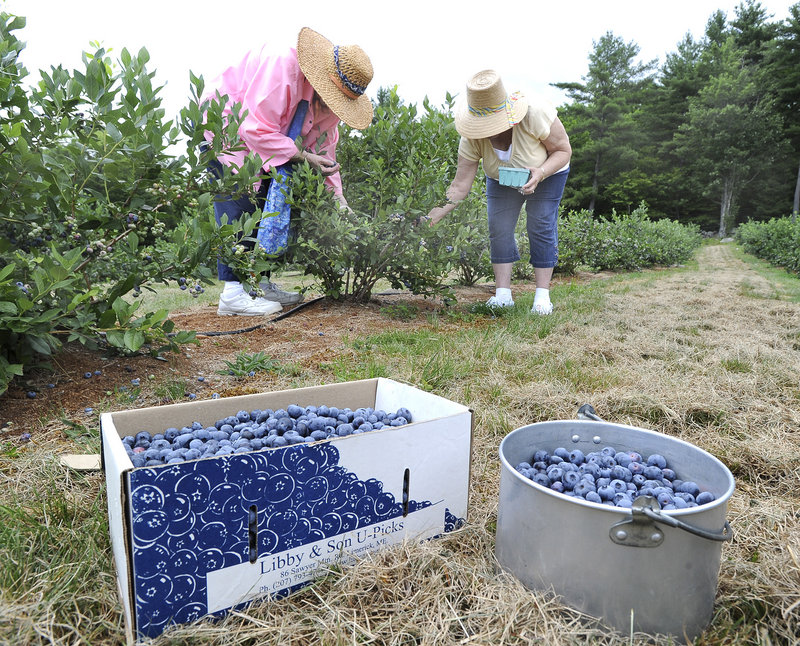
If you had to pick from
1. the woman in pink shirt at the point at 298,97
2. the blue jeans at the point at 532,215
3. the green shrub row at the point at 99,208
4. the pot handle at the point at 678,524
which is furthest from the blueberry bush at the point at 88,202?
the blue jeans at the point at 532,215

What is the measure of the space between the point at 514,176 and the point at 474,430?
2351mm

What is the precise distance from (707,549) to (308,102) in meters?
3.30

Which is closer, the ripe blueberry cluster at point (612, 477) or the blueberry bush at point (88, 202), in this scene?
the ripe blueberry cluster at point (612, 477)

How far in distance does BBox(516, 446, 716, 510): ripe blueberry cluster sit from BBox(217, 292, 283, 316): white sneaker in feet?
9.52

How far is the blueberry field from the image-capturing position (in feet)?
3.14

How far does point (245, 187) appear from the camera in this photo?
2471 millimetres

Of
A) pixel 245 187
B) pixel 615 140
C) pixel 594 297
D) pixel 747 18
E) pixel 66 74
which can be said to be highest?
pixel 747 18

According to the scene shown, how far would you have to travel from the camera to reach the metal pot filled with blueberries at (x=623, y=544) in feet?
3.00

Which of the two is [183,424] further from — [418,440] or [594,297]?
[594,297]

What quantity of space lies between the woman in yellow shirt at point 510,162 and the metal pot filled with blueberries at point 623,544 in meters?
2.84

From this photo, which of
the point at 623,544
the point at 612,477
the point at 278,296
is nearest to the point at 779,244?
the point at 278,296

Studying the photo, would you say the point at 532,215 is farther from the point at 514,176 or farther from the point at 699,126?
the point at 699,126

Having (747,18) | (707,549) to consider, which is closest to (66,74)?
(707,549)

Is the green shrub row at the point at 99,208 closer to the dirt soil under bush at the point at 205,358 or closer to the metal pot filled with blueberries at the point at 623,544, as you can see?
the dirt soil under bush at the point at 205,358
